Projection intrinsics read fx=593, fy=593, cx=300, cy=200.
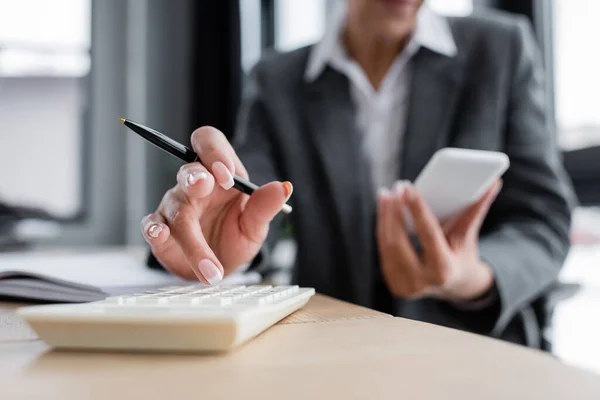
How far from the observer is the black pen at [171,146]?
1.58 feet

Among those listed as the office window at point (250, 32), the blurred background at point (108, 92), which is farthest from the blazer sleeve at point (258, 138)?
the office window at point (250, 32)

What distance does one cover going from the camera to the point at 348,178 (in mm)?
1020

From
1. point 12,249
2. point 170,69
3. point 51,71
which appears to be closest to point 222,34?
point 170,69

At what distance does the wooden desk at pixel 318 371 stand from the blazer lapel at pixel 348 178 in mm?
679

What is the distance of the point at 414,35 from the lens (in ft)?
Result: 3.36

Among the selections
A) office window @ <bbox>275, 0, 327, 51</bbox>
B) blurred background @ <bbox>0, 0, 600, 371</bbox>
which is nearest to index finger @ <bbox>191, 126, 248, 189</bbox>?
Answer: blurred background @ <bbox>0, 0, 600, 371</bbox>

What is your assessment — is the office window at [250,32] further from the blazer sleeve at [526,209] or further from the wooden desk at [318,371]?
the wooden desk at [318,371]

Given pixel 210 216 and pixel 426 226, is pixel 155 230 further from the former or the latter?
pixel 426 226

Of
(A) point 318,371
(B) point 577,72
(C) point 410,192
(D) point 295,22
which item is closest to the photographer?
(A) point 318,371

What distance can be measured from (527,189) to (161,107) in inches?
67.3

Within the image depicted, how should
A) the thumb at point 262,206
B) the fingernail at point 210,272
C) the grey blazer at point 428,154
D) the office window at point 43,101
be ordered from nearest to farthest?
the fingernail at point 210,272 < the thumb at point 262,206 < the grey blazer at point 428,154 < the office window at point 43,101

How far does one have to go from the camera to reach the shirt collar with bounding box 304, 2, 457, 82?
39.8 inches

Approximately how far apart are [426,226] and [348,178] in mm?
357

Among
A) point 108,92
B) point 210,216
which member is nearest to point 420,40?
point 210,216
